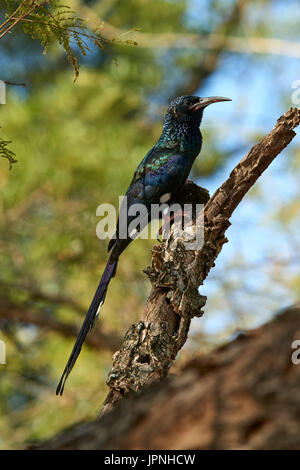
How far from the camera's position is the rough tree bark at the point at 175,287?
2.94 metres

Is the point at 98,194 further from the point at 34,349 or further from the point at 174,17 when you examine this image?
the point at 174,17

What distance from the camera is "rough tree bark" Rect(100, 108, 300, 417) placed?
2.94m

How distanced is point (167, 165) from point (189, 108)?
758 millimetres

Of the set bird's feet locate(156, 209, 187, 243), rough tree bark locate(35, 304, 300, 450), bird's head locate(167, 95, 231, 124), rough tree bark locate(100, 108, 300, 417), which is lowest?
rough tree bark locate(35, 304, 300, 450)

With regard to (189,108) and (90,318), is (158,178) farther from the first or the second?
(90,318)

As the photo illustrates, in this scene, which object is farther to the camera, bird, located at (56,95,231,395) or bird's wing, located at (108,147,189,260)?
bird's wing, located at (108,147,189,260)

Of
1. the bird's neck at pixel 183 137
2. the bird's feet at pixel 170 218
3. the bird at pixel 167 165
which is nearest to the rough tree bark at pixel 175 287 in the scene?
the bird's feet at pixel 170 218

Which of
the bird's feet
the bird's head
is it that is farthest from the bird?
the bird's feet

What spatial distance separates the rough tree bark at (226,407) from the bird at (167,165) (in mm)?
2616

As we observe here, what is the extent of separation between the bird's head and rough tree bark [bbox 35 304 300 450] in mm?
3876

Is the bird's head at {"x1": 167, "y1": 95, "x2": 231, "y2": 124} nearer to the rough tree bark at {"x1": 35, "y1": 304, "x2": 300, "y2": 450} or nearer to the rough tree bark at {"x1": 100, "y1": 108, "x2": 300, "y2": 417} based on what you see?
the rough tree bark at {"x1": 100, "y1": 108, "x2": 300, "y2": 417}

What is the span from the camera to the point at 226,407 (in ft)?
4.92

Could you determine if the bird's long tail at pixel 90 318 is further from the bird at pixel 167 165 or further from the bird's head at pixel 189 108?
the bird's head at pixel 189 108
